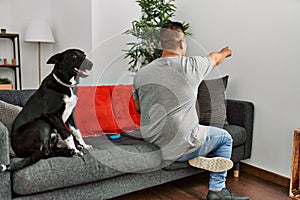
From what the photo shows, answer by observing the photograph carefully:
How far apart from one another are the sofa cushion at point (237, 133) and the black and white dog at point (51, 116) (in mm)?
1292

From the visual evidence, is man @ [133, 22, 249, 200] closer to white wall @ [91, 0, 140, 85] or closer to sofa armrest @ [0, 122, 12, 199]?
sofa armrest @ [0, 122, 12, 199]

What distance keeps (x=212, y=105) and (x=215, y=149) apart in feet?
1.77

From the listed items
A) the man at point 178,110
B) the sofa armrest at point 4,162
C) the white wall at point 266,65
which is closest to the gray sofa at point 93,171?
the sofa armrest at point 4,162

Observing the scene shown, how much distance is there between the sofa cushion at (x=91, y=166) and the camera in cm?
160

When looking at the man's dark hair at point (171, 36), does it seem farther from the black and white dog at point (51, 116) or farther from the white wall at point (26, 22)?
the white wall at point (26, 22)

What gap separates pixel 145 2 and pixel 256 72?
136 cm

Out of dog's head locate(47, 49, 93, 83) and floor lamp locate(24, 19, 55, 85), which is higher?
floor lamp locate(24, 19, 55, 85)

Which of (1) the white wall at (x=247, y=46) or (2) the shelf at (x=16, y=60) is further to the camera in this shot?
(2) the shelf at (x=16, y=60)

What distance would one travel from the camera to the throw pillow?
260cm

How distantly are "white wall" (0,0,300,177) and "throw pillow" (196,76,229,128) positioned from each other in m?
0.32

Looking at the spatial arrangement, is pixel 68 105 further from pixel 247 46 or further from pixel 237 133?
pixel 247 46

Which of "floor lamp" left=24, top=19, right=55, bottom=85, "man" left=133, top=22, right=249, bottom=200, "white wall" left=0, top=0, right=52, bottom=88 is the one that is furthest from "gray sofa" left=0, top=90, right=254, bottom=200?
"white wall" left=0, top=0, right=52, bottom=88

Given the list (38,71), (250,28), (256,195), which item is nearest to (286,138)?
(256,195)

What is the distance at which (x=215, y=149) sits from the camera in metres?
2.16
